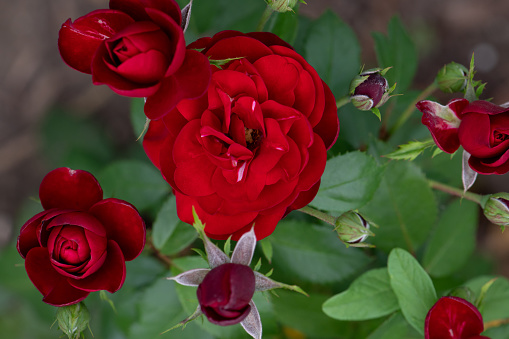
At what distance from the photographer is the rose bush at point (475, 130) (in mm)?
649

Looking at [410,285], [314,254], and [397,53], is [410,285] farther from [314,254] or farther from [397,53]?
[397,53]

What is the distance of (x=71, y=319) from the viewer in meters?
0.71

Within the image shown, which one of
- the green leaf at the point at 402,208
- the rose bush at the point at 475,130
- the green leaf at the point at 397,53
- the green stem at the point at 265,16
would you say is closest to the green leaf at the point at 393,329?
the green leaf at the point at 402,208

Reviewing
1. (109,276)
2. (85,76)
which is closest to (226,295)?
(109,276)

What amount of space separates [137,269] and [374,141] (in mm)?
588

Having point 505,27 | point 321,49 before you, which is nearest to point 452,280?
point 321,49

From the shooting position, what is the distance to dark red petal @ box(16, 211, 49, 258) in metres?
0.64

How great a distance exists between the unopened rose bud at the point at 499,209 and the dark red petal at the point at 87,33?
608 millimetres

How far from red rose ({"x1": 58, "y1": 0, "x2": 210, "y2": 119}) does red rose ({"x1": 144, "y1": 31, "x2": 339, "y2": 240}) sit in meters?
0.05

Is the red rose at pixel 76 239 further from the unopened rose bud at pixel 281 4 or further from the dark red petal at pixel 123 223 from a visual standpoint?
the unopened rose bud at pixel 281 4

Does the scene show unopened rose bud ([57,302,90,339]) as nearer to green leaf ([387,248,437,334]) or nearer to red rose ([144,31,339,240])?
red rose ([144,31,339,240])

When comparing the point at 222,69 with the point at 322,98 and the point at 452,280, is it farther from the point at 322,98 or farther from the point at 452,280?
the point at 452,280

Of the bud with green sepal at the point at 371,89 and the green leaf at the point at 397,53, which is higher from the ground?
the bud with green sepal at the point at 371,89

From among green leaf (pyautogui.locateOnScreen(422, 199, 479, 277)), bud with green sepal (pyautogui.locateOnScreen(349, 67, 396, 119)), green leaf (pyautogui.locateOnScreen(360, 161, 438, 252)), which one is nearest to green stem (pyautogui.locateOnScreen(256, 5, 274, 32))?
bud with green sepal (pyautogui.locateOnScreen(349, 67, 396, 119))
